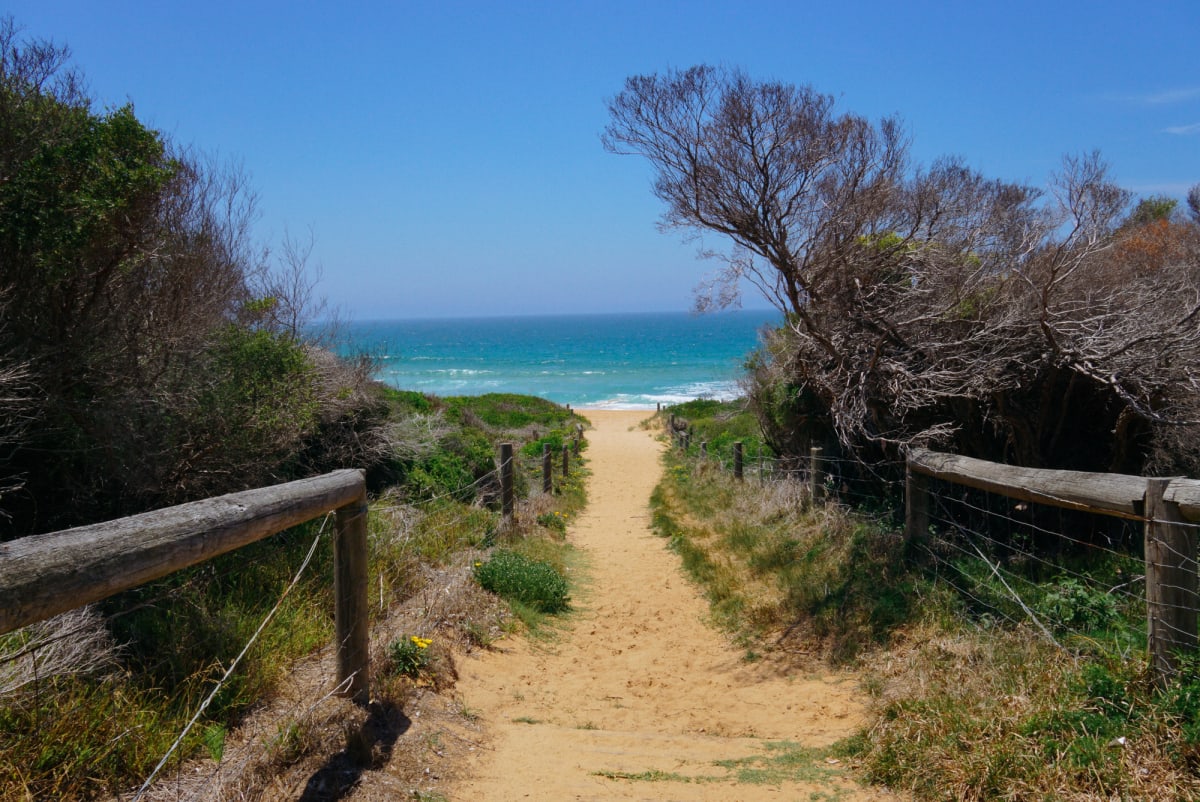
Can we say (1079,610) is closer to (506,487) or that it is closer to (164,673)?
(164,673)

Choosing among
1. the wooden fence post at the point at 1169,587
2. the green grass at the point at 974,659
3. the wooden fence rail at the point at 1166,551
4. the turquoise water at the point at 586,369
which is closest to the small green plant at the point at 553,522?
the green grass at the point at 974,659

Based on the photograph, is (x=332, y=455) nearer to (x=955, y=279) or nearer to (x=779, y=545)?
(x=779, y=545)

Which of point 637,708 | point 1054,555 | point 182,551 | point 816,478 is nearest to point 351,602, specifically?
point 182,551

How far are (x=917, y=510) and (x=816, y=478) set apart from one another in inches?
113

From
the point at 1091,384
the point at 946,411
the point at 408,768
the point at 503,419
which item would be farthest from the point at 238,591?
the point at 503,419

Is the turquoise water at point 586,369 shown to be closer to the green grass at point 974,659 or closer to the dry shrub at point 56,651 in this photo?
the green grass at point 974,659

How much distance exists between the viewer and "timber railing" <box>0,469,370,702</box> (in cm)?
232

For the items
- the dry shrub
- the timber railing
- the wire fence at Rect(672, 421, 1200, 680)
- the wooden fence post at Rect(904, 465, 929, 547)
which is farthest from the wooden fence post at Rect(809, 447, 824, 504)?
the dry shrub

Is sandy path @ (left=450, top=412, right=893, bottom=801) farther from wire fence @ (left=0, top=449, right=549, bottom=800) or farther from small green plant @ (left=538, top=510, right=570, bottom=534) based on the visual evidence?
small green plant @ (left=538, top=510, right=570, bottom=534)

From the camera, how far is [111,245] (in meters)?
6.48

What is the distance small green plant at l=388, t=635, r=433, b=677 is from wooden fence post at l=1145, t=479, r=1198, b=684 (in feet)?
13.7

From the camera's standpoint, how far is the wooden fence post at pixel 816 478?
9.98 metres

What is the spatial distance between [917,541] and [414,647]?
4.38 m

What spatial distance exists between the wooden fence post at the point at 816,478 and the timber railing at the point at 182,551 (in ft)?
21.7
